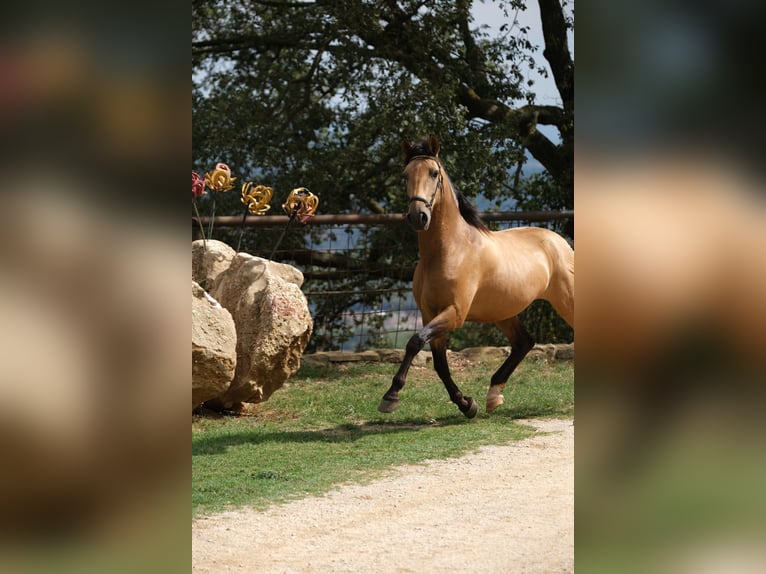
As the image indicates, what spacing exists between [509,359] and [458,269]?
117 cm

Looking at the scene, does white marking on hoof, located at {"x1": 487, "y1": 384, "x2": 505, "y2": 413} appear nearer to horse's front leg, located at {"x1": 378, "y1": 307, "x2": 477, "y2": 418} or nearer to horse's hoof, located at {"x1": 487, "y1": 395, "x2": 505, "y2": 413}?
horse's hoof, located at {"x1": 487, "y1": 395, "x2": 505, "y2": 413}

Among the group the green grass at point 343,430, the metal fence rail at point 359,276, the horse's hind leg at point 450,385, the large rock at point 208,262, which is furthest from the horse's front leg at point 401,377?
the metal fence rail at point 359,276

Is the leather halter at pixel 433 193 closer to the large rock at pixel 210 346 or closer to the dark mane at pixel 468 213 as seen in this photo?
the dark mane at pixel 468 213

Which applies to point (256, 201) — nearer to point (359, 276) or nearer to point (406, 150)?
point (406, 150)

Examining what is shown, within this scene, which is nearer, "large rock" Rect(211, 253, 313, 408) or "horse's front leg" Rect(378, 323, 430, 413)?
"horse's front leg" Rect(378, 323, 430, 413)

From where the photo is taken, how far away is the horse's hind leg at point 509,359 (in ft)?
21.9

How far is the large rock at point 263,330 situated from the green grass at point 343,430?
0.27 metres

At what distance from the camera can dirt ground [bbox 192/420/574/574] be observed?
3.23m

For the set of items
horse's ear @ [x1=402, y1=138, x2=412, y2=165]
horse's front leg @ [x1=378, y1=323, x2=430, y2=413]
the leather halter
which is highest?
horse's ear @ [x1=402, y1=138, x2=412, y2=165]

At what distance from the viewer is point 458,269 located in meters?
6.09
